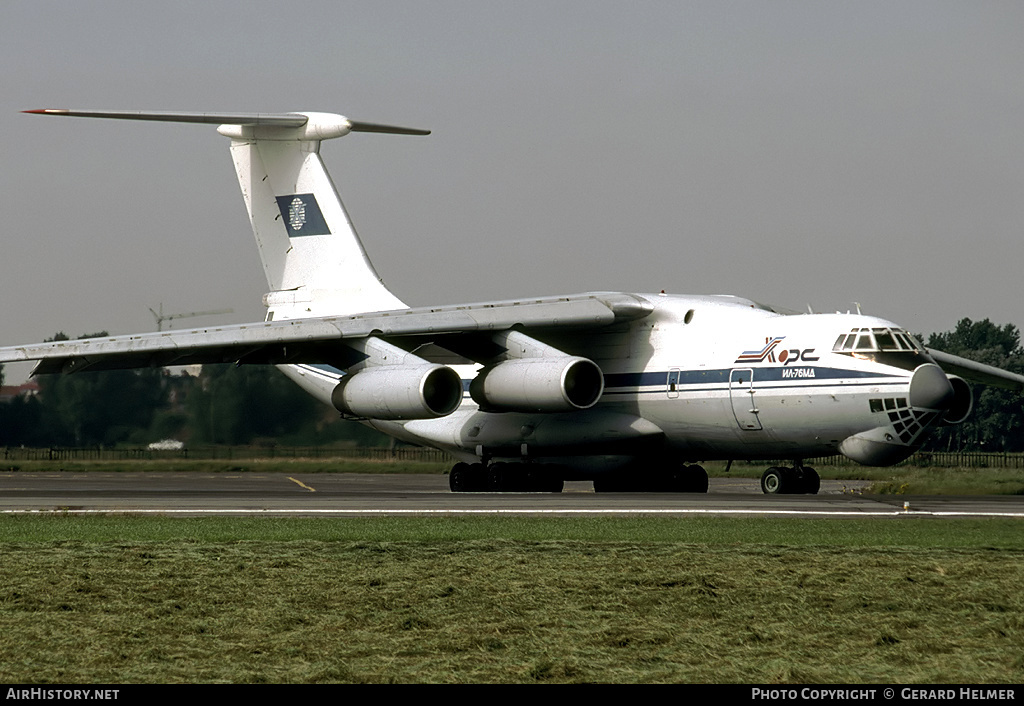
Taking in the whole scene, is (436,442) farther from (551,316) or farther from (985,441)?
(985,441)

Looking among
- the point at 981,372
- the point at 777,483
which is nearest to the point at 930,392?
the point at 777,483

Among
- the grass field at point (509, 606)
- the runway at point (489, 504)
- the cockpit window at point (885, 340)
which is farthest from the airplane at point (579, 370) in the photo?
the grass field at point (509, 606)

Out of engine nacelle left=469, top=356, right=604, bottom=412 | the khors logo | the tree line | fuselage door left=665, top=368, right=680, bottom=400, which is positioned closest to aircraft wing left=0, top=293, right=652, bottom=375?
engine nacelle left=469, top=356, right=604, bottom=412

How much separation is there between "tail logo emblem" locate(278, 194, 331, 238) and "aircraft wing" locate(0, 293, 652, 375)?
3.99m

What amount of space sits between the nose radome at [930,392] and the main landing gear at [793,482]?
8.08 feet

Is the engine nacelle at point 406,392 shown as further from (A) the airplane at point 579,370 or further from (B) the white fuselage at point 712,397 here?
(B) the white fuselage at point 712,397

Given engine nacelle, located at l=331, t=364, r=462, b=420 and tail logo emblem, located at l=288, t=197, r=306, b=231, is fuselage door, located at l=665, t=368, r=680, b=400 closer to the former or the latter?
engine nacelle, located at l=331, t=364, r=462, b=420

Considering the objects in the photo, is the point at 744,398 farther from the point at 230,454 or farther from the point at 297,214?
the point at 230,454

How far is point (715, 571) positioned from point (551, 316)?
13.4 meters

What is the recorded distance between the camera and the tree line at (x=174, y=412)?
33031 millimetres

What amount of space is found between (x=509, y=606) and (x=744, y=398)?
43.4ft

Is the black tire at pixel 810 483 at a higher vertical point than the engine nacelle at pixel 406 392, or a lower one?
lower

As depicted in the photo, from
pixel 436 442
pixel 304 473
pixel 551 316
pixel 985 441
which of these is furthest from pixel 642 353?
pixel 985 441
